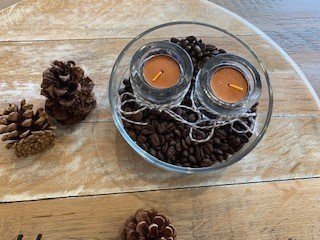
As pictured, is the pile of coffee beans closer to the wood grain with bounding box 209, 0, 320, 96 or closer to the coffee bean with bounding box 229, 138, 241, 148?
the coffee bean with bounding box 229, 138, 241, 148

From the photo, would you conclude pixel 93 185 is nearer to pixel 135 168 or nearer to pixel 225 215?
pixel 135 168

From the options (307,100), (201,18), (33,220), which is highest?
(201,18)

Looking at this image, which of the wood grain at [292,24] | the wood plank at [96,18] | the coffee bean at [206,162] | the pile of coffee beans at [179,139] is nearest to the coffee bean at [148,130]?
the pile of coffee beans at [179,139]

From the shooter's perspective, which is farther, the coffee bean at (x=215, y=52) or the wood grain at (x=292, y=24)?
the wood grain at (x=292, y=24)

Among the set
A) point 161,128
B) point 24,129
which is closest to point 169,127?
point 161,128

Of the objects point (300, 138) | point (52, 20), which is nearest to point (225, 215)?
point (300, 138)

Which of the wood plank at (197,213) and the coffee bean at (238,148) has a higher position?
the coffee bean at (238,148)

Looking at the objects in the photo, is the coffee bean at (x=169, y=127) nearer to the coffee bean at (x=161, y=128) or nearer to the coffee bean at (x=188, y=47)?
the coffee bean at (x=161, y=128)

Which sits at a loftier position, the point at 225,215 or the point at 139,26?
the point at 139,26
